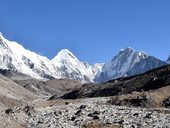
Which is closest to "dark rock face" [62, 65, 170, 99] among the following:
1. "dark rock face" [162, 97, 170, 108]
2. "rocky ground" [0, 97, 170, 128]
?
"dark rock face" [162, 97, 170, 108]

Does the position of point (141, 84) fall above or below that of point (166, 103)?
above

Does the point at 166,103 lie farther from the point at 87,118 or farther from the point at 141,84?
the point at 141,84

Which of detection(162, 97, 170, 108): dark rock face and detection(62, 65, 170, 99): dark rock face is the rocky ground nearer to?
detection(162, 97, 170, 108): dark rock face

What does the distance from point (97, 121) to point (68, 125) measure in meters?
4.75

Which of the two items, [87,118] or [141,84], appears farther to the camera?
[141,84]

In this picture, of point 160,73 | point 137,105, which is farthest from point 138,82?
point 137,105

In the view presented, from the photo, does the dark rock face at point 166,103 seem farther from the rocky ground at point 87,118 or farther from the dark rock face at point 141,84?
the dark rock face at point 141,84

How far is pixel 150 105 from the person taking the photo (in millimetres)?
94500

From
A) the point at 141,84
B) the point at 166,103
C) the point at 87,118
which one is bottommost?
the point at 87,118

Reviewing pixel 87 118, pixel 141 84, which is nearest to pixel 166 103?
pixel 87 118

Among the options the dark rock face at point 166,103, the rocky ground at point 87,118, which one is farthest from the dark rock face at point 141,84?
the rocky ground at point 87,118

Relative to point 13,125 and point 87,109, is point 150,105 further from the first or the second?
point 13,125

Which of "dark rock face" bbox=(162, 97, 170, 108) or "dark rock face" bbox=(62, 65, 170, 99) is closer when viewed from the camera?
"dark rock face" bbox=(162, 97, 170, 108)

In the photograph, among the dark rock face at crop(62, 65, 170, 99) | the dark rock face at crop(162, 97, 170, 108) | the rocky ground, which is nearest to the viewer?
the rocky ground
